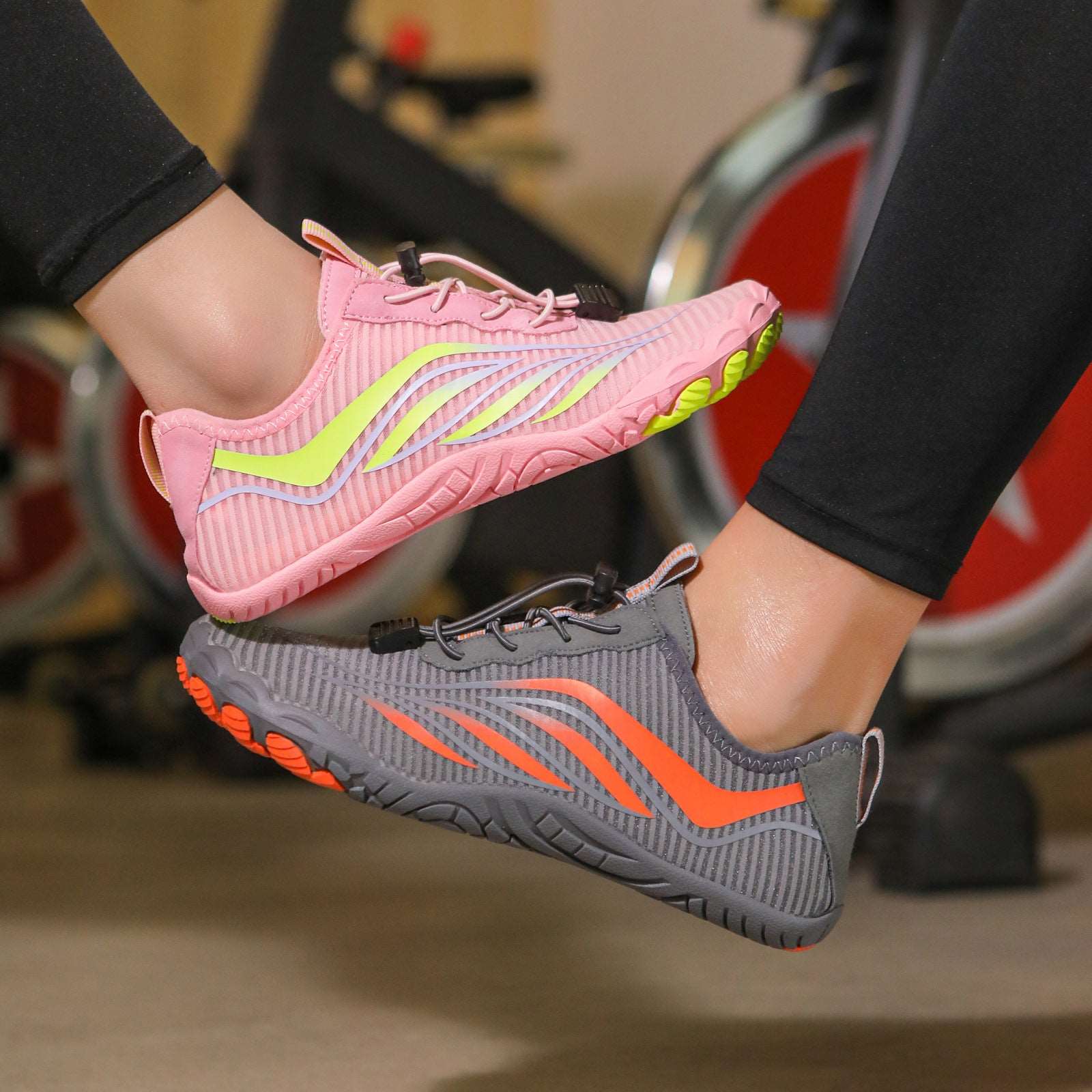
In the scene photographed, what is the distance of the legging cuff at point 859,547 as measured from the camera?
62cm

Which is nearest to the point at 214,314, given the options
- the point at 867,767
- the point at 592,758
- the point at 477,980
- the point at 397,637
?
the point at 397,637

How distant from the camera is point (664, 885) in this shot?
25.9 inches

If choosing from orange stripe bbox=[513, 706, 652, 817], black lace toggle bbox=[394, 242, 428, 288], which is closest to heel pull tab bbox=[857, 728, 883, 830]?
orange stripe bbox=[513, 706, 652, 817]

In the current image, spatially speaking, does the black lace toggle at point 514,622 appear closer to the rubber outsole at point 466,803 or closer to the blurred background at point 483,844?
the rubber outsole at point 466,803

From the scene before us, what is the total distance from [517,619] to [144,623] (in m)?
1.49

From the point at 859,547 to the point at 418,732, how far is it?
0.23 meters

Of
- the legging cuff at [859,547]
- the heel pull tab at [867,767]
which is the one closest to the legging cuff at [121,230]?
the legging cuff at [859,547]

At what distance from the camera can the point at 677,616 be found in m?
0.68

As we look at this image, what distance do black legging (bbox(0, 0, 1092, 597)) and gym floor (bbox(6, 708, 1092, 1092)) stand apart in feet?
1.13

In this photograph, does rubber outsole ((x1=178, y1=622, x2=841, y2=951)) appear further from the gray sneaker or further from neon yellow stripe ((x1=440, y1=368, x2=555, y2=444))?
neon yellow stripe ((x1=440, y1=368, x2=555, y2=444))

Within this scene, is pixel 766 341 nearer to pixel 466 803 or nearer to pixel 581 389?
pixel 581 389

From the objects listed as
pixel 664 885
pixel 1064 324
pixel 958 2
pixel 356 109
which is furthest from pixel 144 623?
pixel 1064 324

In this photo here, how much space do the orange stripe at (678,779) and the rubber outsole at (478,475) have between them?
0.10m

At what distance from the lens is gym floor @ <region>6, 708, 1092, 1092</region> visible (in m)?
0.77
